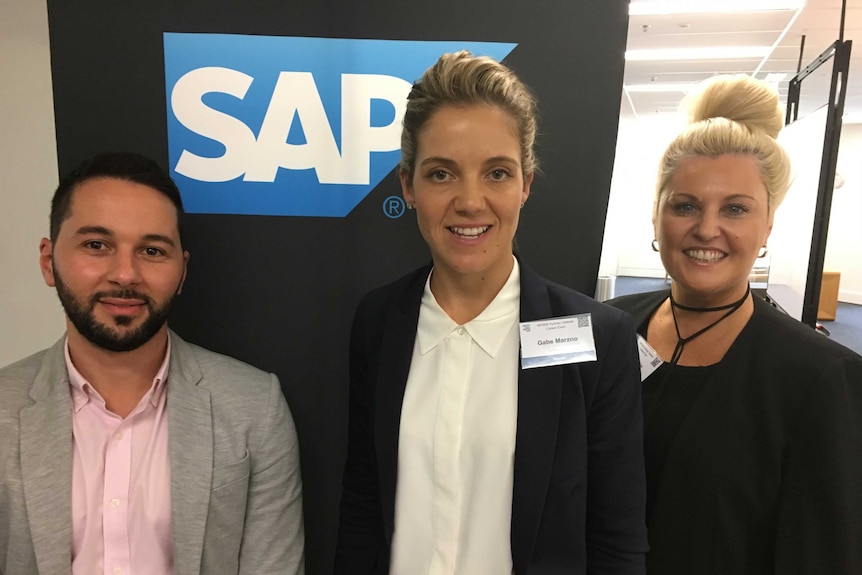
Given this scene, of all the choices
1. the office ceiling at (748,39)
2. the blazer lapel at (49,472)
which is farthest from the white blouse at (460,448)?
the office ceiling at (748,39)

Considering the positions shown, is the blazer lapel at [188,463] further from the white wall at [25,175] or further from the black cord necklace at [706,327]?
the black cord necklace at [706,327]

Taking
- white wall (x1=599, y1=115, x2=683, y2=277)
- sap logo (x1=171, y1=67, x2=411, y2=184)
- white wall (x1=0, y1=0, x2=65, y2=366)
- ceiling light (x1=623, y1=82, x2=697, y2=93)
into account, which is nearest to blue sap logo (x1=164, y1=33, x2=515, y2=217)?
sap logo (x1=171, y1=67, x2=411, y2=184)

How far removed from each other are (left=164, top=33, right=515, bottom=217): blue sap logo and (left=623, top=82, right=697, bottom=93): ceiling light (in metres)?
Answer: 8.10

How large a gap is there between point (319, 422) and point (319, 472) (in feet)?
0.58

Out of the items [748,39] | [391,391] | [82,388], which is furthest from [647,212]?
[82,388]

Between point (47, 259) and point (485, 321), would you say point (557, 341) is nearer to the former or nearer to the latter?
point (485, 321)

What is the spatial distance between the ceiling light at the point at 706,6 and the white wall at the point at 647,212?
3866 millimetres

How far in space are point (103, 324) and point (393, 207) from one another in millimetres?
845

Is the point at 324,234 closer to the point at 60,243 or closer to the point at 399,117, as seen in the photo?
the point at 399,117

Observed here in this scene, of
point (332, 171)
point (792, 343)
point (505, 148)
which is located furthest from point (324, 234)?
point (792, 343)

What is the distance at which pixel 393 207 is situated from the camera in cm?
164

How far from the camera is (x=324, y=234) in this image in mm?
1674

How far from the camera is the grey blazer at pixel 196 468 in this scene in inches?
49.2

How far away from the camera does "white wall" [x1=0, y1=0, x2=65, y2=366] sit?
5.62 feet
